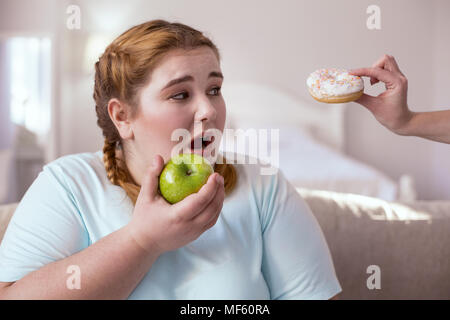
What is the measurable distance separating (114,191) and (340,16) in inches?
115

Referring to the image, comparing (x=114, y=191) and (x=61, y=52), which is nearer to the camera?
(x=114, y=191)

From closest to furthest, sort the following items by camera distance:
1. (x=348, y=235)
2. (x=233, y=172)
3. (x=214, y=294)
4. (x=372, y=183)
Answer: (x=214, y=294), (x=233, y=172), (x=348, y=235), (x=372, y=183)

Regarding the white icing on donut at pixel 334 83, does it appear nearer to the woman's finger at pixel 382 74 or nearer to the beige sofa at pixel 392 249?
the woman's finger at pixel 382 74

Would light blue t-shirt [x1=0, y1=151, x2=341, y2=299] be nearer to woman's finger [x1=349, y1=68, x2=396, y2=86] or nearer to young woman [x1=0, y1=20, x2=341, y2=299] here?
young woman [x1=0, y1=20, x2=341, y2=299]

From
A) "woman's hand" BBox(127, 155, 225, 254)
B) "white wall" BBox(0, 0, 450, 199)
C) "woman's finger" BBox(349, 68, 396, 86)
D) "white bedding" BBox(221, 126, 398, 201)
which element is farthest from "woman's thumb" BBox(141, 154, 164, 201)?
"white wall" BBox(0, 0, 450, 199)

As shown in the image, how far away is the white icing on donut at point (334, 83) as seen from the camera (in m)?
0.96

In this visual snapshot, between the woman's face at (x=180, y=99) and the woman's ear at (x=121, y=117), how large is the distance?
5cm

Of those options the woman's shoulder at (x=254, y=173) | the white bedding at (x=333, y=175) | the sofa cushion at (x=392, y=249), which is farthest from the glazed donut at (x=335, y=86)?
the white bedding at (x=333, y=175)

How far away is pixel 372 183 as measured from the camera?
98.7 inches

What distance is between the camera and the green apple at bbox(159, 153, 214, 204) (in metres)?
0.71

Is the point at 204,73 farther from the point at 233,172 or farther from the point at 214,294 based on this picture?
the point at 214,294

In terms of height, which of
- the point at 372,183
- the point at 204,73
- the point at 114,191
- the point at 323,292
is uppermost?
the point at 204,73

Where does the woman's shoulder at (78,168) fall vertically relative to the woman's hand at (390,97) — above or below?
below

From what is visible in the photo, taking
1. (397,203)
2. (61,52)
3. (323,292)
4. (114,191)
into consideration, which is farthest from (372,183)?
(61,52)
